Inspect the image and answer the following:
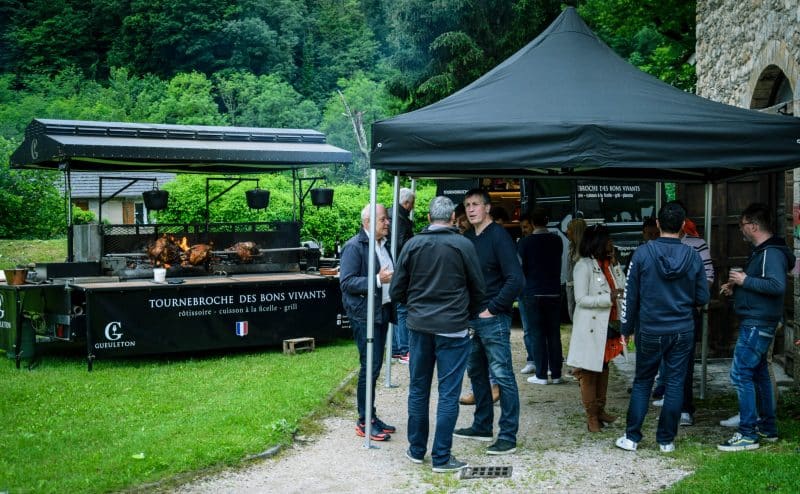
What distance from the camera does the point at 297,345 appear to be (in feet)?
39.1

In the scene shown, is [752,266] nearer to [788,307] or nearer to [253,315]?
[788,307]

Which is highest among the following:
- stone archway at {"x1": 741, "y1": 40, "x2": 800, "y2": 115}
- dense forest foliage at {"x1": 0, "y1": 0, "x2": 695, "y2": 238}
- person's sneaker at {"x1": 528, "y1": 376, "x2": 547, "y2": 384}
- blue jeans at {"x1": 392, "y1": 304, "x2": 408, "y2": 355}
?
dense forest foliage at {"x1": 0, "y1": 0, "x2": 695, "y2": 238}

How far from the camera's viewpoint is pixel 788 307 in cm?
954

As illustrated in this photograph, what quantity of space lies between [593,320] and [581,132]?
5.19ft

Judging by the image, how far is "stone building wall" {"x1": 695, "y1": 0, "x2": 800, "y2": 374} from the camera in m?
8.86

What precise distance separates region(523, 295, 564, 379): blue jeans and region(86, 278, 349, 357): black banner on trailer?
374 centimetres

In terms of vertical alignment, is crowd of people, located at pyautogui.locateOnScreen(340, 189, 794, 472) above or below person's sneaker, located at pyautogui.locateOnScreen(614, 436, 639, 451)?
above

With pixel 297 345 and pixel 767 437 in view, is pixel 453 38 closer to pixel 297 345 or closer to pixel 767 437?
pixel 297 345

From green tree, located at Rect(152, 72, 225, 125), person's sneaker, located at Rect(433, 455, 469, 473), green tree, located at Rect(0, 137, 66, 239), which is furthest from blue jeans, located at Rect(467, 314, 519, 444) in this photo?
green tree, located at Rect(152, 72, 225, 125)

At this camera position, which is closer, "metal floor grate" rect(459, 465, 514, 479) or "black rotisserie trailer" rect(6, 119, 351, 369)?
"metal floor grate" rect(459, 465, 514, 479)

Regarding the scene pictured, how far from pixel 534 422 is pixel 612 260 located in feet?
5.02

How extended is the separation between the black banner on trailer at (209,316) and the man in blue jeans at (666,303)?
6216mm

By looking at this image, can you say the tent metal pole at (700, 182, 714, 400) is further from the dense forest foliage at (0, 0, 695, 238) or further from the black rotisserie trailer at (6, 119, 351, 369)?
the dense forest foliage at (0, 0, 695, 238)

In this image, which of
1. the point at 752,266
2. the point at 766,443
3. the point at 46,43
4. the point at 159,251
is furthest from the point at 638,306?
the point at 46,43
